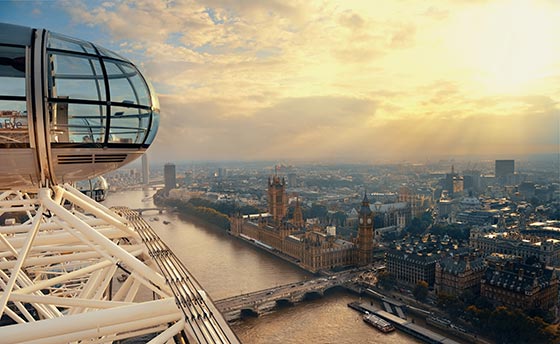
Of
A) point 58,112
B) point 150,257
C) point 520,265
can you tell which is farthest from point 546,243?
point 58,112

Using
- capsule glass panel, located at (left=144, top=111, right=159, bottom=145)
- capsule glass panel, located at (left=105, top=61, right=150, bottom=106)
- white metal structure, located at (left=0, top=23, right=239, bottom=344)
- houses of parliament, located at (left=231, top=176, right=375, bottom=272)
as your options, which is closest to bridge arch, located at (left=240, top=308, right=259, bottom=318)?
houses of parliament, located at (left=231, top=176, right=375, bottom=272)

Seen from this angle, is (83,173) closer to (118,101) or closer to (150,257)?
(118,101)

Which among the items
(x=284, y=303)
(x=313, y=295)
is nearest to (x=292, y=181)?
(x=313, y=295)

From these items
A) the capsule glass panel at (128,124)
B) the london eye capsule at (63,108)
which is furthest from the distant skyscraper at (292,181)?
the london eye capsule at (63,108)

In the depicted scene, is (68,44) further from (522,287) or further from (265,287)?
(522,287)

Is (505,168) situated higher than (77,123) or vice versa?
(77,123)

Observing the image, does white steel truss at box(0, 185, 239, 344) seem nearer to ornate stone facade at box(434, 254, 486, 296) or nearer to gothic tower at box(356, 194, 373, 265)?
ornate stone facade at box(434, 254, 486, 296)

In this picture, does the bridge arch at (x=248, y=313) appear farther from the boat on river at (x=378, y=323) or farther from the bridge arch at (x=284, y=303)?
the boat on river at (x=378, y=323)
